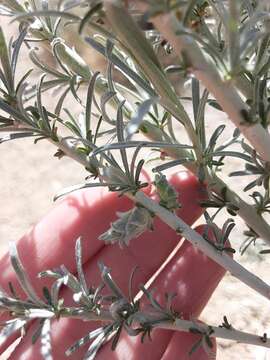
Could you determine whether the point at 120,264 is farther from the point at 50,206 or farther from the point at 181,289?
the point at 50,206

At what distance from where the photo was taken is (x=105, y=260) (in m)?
0.86

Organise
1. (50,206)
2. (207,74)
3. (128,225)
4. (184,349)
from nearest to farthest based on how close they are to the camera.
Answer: (207,74) < (128,225) < (184,349) < (50,206)

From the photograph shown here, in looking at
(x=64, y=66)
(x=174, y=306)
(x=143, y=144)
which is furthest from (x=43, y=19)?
(x=174, y=306)

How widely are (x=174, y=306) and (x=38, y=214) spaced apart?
0.56m

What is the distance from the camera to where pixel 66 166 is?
137cm

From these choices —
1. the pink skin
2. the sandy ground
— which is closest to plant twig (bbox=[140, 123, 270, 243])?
the pink skin

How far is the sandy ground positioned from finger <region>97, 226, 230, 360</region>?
195 mm

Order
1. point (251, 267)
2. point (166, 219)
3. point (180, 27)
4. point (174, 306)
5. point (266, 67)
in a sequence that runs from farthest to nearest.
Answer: point (251, 267) → point (174, 306) → point (166, 219) → point (266, 67) → point (180, 27)

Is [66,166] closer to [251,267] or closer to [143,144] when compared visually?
[251,267]

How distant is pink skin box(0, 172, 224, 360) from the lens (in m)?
0.83

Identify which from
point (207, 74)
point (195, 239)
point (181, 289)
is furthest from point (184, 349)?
point (207, 74)

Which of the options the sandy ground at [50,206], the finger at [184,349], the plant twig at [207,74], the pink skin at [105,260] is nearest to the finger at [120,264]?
the pink skin at [105,260]

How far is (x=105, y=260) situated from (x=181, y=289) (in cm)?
13

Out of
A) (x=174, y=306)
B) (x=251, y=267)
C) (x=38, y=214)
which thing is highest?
(x=38, y=214)
